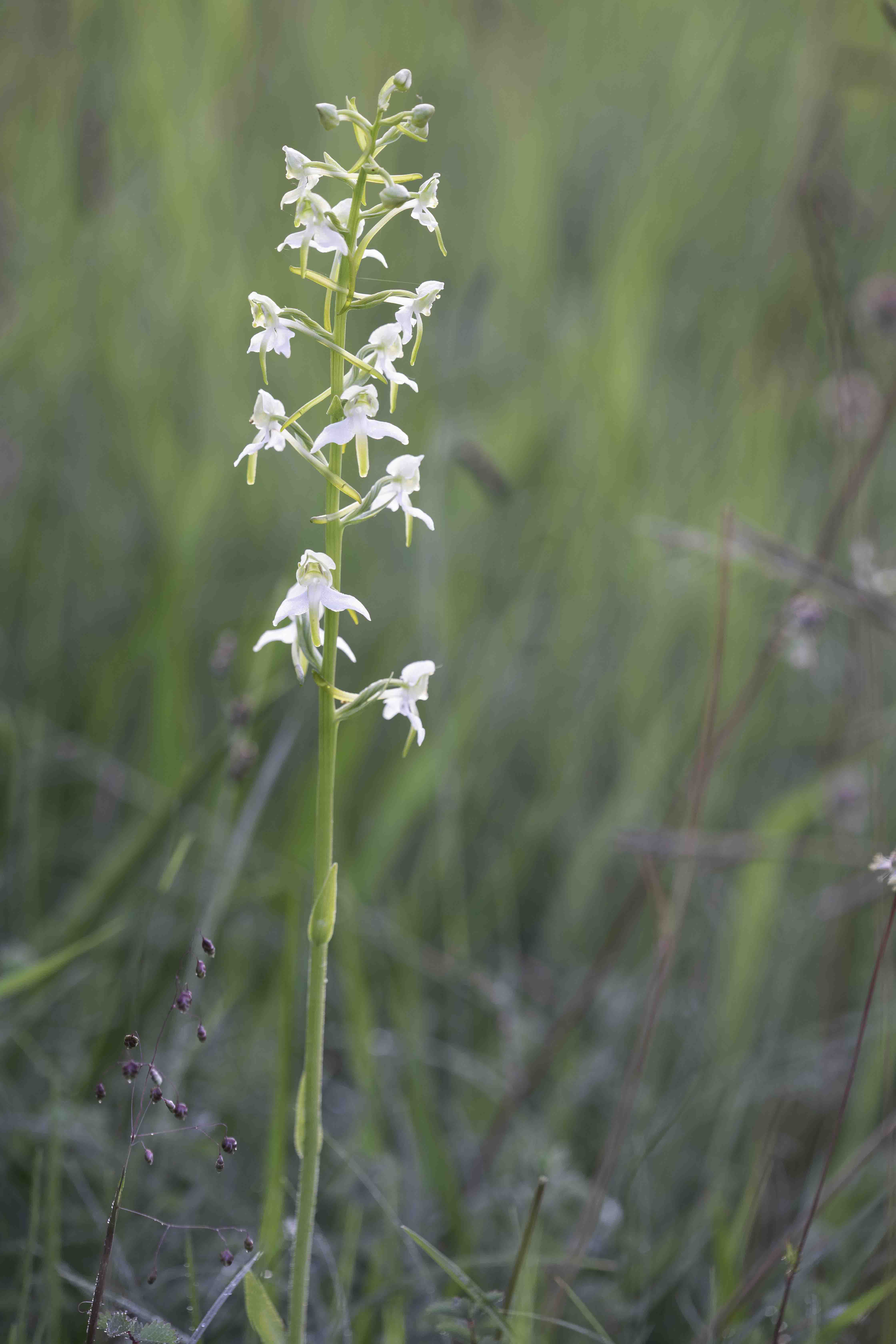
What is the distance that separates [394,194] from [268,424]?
1.22ft

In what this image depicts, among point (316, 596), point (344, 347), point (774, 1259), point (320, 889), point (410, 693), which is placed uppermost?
point (344, 347)

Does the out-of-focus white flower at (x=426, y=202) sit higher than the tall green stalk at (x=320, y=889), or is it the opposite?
the out-of-focus white flower at (x=426, y=202)

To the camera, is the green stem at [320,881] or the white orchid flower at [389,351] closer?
the green stem at [320,881]

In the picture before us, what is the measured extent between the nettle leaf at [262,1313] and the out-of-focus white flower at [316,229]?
117cm

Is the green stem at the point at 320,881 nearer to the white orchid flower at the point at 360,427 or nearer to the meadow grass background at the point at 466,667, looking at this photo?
the white orchid flower at the point at 360,427

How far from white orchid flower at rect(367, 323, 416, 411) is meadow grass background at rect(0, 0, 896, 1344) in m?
0.74

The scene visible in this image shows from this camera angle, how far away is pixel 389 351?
4.72ft

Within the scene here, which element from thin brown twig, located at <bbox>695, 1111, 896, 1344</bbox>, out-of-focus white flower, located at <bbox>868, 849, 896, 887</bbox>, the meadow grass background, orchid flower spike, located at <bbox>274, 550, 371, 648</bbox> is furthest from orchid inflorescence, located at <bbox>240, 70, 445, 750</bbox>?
thin brown twig, located at <bbox>695, 1111, 896, 1344</bbox>

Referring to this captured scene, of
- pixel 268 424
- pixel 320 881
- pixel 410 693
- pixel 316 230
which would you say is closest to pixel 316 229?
pixel 316 230

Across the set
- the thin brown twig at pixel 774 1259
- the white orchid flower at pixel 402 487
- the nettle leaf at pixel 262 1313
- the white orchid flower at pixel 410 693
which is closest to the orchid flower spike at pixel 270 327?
the white orchid flower at pixel 402 487

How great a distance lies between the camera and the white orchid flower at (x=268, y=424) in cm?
139

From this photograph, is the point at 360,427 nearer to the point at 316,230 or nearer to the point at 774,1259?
the point at 316,230

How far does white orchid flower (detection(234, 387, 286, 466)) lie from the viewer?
139cm

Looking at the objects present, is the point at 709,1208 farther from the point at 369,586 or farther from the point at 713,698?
the point at 369,586
